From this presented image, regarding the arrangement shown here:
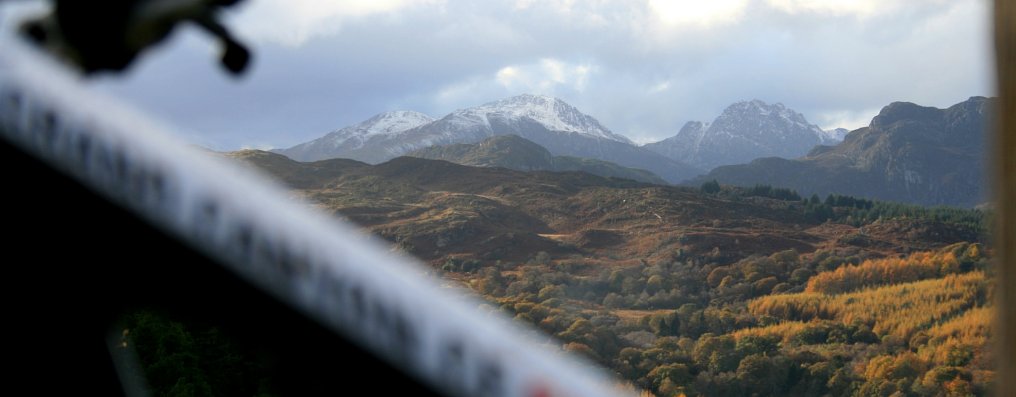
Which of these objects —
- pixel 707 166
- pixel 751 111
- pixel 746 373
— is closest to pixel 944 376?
pixel 746 373

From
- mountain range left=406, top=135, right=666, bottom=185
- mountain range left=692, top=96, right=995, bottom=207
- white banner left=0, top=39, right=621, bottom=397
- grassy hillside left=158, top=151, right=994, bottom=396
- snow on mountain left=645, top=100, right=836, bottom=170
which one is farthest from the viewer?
snow on mountain left=645, top=100, right=836, bottom=170

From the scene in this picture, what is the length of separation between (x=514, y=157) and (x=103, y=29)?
5287cm

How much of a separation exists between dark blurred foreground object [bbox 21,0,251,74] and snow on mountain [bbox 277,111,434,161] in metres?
58.1

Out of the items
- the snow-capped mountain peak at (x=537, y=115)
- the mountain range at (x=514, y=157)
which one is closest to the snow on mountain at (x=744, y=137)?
the snow-capped mountain peak at (x=537, y=115)

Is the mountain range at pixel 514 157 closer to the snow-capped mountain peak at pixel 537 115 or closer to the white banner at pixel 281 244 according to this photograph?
the snow-capped mountain peak at pixel 537 115

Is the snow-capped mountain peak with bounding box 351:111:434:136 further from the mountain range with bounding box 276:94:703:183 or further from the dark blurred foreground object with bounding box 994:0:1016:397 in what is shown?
the dark blurred foreground object with bounding box 994:0:1016:397

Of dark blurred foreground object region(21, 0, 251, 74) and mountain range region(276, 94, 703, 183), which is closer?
dark blurred foreground object region(21, 0, 251, 74)

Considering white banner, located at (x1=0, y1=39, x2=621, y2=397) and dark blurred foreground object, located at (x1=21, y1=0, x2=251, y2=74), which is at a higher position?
dark blurred foreground object, located at (x1=21, y1=0, x2=251, y2=74)

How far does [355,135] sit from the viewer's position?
66250 mm

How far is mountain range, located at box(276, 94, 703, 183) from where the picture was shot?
208ft

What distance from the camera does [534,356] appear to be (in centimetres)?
38

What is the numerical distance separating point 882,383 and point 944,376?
214cm

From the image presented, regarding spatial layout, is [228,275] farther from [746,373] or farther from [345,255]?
[746,373]

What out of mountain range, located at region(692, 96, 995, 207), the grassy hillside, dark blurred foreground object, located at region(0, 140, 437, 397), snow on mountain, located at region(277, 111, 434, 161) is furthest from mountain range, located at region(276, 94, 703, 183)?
dark blurred foreground object, located at region(0, 140, 437, 397)
